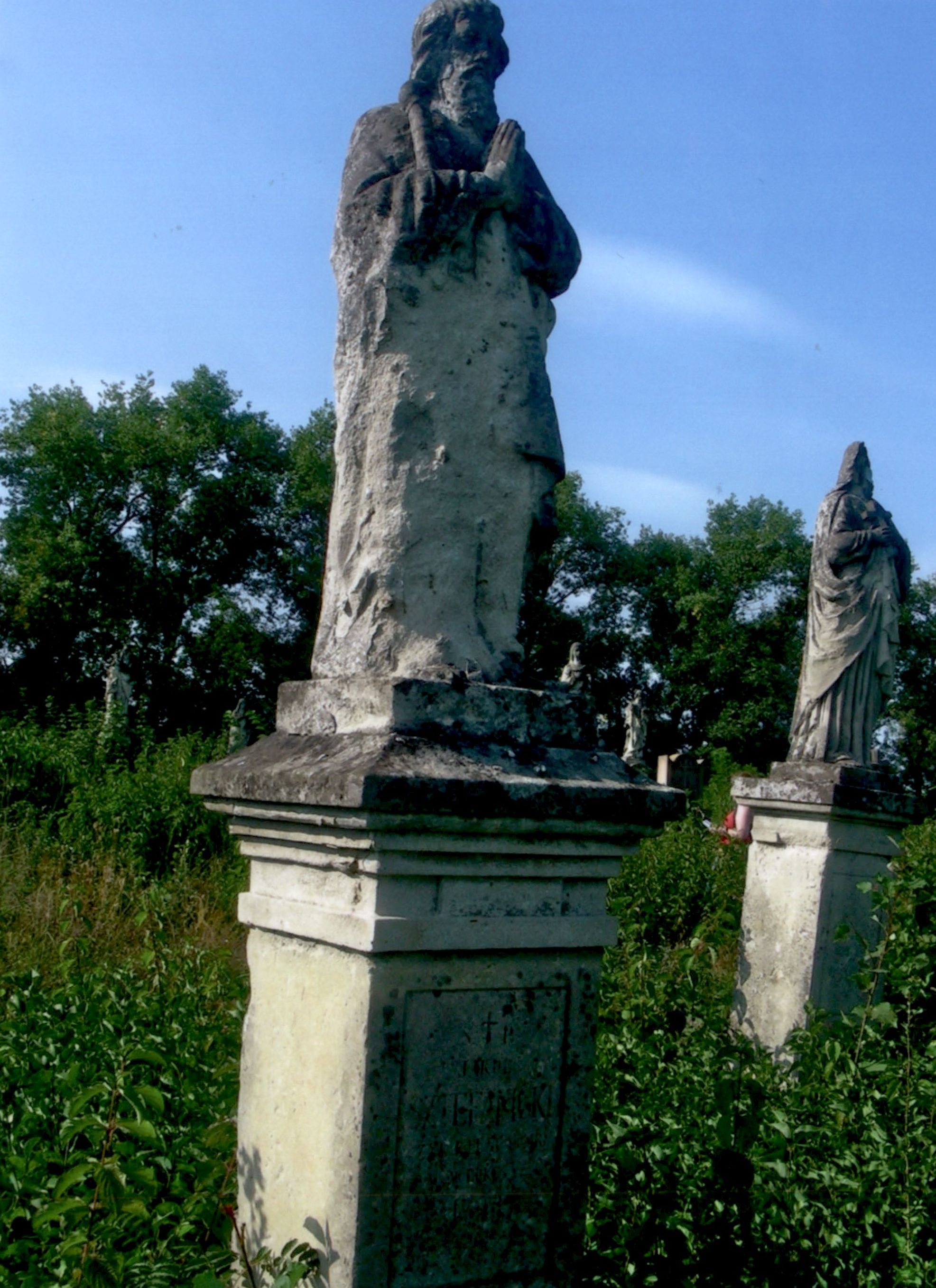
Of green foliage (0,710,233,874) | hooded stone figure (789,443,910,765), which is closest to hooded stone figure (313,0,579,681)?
hooded stone figure (789,443,910,765)

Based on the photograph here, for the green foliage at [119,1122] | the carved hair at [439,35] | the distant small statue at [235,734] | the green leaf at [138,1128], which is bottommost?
the green foliage at [119,1122]

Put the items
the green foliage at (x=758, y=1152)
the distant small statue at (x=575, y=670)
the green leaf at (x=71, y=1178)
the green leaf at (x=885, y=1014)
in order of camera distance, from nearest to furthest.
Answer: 1. the green leaf at (x=71, y=1178)
2. the green foliage at (x=758, y=1152)
3. the green leaf at (x=885, y=1014)
4. the distant small statue at (x=575, y=670)

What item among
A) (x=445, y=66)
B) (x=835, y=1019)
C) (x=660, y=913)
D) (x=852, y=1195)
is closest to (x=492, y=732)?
(x=445, y=66)

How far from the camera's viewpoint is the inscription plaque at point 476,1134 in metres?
2.58

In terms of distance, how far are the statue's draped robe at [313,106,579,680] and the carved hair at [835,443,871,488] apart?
183 inches

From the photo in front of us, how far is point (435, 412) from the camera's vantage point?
9.58 feet

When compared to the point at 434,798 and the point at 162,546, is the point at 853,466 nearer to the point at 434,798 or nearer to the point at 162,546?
the point at 434,798

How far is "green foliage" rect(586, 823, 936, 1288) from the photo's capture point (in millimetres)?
3229

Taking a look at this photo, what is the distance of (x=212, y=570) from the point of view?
31.9m

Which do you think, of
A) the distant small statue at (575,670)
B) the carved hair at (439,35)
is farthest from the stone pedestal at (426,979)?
the distant small statue at (575,670)

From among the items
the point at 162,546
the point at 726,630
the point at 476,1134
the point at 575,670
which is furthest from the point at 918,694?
the point at 476,1134

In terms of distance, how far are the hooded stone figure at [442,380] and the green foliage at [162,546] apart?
87.0ft

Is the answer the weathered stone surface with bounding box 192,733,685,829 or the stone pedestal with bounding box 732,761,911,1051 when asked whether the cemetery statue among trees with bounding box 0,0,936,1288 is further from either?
the stone pedestal with bounding box 732,761,911,1051

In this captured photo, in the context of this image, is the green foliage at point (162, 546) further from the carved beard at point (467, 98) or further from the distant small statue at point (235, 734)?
the carved beard at point (467, 98)
